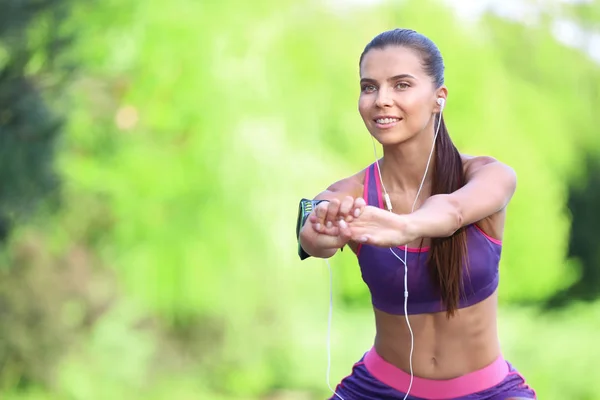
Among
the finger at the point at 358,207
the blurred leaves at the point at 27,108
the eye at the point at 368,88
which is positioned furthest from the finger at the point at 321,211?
the blurred leaves at the point at 27,108

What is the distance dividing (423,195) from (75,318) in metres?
8.73

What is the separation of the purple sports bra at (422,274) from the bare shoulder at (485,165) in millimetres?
157

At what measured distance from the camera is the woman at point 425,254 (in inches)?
100

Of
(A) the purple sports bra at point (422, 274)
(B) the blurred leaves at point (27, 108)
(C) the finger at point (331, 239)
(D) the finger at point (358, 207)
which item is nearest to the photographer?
(D) the finger at point (358, 207)

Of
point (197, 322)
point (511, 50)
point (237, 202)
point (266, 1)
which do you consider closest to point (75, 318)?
point (197, 322)

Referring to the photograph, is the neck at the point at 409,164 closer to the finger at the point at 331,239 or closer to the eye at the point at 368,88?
the eye at the point at 368,88

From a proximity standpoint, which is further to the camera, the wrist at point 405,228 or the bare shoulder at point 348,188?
the bare shoulder at point 348,188

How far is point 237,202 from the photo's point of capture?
35.2 ft

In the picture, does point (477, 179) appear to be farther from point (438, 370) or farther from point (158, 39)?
point (158, 39)

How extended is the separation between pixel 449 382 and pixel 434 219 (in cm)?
54

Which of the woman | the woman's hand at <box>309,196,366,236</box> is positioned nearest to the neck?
the woman

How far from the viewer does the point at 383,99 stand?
8.27ft

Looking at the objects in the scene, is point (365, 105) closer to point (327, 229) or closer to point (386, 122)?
point (386, 122)

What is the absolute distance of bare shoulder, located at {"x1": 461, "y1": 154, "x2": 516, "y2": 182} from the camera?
255 centimetres
